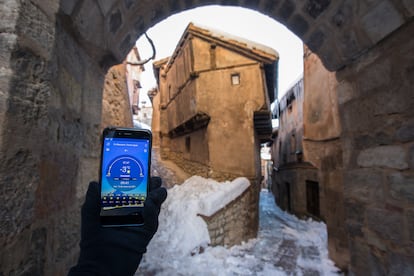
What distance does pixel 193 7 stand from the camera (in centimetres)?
196

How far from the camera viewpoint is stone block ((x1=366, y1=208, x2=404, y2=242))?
55.8 inches

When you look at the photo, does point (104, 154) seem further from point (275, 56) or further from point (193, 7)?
point (275, 56)

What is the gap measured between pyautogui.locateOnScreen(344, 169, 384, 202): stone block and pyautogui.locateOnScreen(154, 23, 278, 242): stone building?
17.7 ft

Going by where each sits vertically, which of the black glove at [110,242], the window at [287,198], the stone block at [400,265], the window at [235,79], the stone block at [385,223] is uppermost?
the window at [235,79]

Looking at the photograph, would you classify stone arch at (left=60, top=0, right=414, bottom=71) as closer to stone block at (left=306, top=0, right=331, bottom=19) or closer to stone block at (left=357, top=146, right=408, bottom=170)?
stone block at (left=306, top=0, right=331, bottom=19)

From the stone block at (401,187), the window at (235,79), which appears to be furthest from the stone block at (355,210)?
the window at (235,79)

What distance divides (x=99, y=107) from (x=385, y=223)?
2140mm

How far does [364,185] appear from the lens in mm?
1691

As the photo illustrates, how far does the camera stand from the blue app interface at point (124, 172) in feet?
3.02

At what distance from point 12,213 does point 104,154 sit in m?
0.36

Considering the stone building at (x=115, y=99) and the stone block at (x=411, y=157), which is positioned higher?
the stone building at (x=115, y=99)

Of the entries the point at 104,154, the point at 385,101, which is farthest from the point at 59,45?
the point at 385,101

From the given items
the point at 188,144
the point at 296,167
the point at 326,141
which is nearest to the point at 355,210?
the point at 326,141

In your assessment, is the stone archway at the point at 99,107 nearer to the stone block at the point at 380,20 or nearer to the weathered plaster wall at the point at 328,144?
the stone block at the point at 380,20
